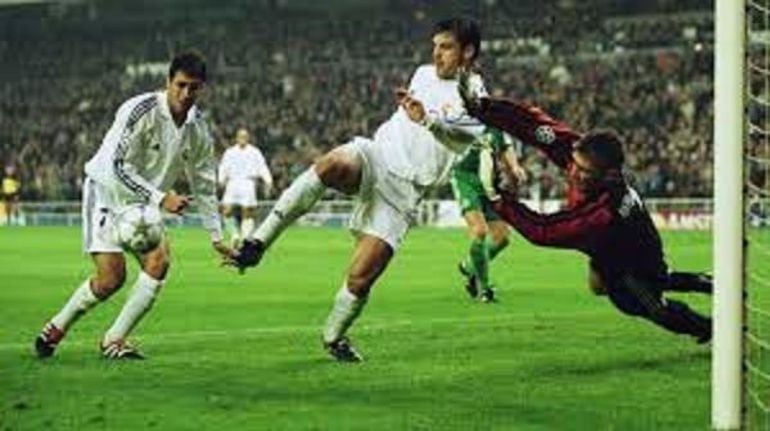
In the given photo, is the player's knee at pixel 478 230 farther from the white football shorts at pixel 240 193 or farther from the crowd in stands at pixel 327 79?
the crowd in stands at pixel 327 79

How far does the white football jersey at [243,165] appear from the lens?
88.2 ft

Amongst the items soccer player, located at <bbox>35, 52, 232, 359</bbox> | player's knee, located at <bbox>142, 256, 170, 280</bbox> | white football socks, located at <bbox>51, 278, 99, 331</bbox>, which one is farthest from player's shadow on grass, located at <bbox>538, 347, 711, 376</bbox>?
white football socks, located at <bbox>51, 278, 99, 331</bbox>

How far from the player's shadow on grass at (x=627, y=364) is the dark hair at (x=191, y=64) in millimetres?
2608

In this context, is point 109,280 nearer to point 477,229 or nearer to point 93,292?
point 93,292

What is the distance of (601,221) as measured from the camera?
8828 mm

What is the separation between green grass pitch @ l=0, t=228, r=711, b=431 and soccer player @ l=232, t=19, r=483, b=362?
60 cm

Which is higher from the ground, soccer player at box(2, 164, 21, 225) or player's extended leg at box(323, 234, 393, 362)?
player's extended leg at box(323, 234, 393, 362)

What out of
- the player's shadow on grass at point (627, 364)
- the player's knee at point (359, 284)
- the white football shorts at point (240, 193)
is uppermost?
the player's knee at point (359, 284)

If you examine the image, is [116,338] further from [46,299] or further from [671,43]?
[671,43]

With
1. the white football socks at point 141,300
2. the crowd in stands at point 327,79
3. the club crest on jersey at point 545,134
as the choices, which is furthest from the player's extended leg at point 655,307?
the crowd in stands at point 327,79

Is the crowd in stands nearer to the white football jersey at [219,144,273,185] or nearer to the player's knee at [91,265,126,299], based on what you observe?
the white football jersey at [219,144,273,185]

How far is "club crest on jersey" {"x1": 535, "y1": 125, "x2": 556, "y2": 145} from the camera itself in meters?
9.20

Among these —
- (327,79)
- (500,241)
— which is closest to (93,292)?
(500,241)

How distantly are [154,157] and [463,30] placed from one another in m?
1.96
